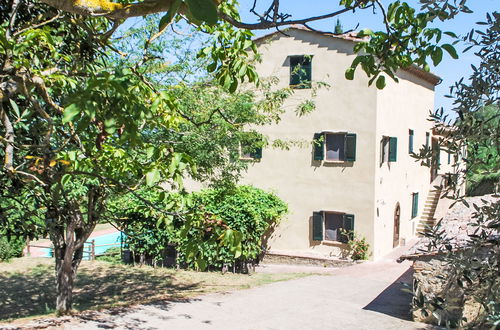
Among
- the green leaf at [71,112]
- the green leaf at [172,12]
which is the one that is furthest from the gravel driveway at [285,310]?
the green leaf at [172,12]

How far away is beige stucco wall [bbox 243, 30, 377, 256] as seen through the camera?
2017cm

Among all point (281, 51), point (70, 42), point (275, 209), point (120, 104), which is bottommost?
point (275, 209)

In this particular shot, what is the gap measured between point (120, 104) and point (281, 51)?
704 inches

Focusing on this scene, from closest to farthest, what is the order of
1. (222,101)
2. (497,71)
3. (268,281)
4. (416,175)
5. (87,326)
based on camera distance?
(497,71) → (87,326) → (222,101) → (268,281) → (416,175)

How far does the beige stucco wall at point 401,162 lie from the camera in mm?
20719

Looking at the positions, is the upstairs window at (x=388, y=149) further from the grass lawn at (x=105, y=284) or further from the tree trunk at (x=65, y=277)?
the tree trunk at (x=65, y=277)

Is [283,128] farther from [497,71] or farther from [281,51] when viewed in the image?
[497,71]

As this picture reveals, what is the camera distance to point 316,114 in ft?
68.4

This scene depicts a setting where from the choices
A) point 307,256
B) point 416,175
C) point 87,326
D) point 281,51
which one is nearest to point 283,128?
point 281,51

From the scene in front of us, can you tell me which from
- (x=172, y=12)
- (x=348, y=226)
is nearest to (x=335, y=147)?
(x=348, y=226)

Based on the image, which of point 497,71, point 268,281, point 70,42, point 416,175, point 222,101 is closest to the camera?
point 497,71

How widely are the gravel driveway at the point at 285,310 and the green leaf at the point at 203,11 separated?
345 inches

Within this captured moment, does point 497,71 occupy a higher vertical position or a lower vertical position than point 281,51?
lower

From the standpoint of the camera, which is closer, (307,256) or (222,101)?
(222,101)
